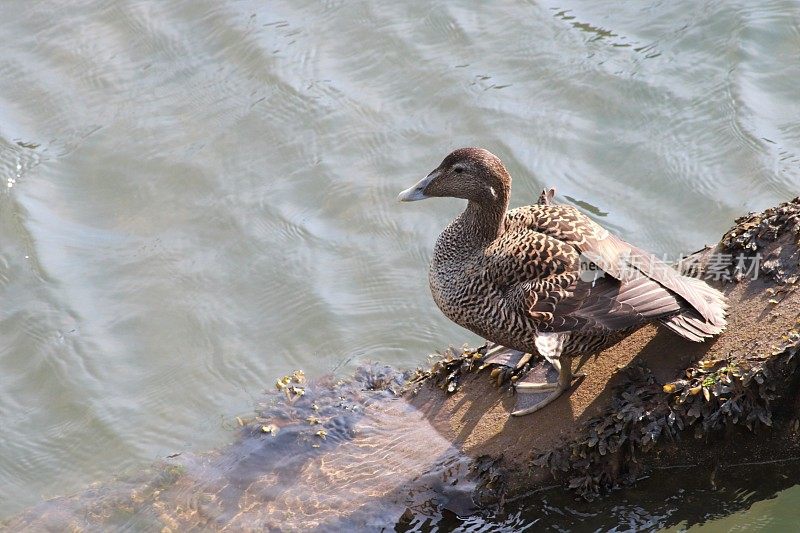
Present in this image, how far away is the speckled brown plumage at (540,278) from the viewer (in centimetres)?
497

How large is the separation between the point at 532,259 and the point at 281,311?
2439 mm

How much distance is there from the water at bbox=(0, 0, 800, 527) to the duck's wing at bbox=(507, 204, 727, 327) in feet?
5.31

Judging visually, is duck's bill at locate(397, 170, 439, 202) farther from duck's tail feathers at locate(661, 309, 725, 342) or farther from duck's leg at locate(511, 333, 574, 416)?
duck's tail feathers at locate(661, 309, 725, 342)

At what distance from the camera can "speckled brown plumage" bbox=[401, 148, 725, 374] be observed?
16.3 ft

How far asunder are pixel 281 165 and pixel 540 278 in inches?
137

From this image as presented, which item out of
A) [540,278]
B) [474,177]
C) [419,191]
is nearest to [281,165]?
[419,191]

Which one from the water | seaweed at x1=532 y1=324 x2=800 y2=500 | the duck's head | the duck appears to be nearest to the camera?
seaweed at x1=532 y1=324 x2=800 y2=500

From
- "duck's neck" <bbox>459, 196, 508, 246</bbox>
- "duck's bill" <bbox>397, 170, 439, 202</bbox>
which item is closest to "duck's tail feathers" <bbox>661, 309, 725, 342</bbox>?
"duck's neck" <bbox>459, 196, 508, 246</bbox>

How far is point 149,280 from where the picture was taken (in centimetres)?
722

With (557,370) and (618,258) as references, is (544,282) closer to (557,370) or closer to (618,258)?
(618,258)

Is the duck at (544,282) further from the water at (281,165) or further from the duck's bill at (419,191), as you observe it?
the water at (281,165)

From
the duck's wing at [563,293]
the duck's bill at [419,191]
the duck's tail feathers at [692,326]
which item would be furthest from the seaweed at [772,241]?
the duck's bill at [419,191]

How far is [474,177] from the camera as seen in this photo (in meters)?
5.56

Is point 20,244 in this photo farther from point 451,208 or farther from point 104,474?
point 451,208
